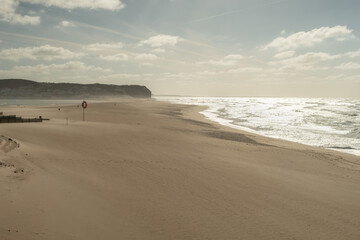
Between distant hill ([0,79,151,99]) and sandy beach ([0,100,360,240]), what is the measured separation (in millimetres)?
164041

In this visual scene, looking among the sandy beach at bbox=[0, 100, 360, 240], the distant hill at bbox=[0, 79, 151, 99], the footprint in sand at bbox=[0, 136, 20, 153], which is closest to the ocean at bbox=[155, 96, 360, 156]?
the sandy beach at bbox=[0, 100, 360, 240]

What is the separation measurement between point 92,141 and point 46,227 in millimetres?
9423

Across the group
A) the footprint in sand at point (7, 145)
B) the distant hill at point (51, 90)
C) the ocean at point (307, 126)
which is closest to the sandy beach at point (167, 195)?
the footprint in sand at point (7, 145)

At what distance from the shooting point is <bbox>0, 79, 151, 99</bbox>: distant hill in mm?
156875

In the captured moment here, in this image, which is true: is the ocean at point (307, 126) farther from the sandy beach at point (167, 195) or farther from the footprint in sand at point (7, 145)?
the footprint in sand at point (7, 145)

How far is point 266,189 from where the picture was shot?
26.0 feet

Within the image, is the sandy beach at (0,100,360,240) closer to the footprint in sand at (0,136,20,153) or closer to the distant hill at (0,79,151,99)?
the footprint in sand at (0,136,20,153)

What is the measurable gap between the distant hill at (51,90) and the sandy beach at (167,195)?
164041 millimetres

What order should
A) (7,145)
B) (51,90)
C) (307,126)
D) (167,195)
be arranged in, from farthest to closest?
(51,90), (307,126), (7,145), (167,195)

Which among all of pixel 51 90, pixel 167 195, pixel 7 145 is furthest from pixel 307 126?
pixel 51 90

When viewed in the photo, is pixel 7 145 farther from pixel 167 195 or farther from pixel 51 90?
pixel 51 90

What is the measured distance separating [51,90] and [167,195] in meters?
180

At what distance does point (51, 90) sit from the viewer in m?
165

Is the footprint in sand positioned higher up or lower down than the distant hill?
lower down
